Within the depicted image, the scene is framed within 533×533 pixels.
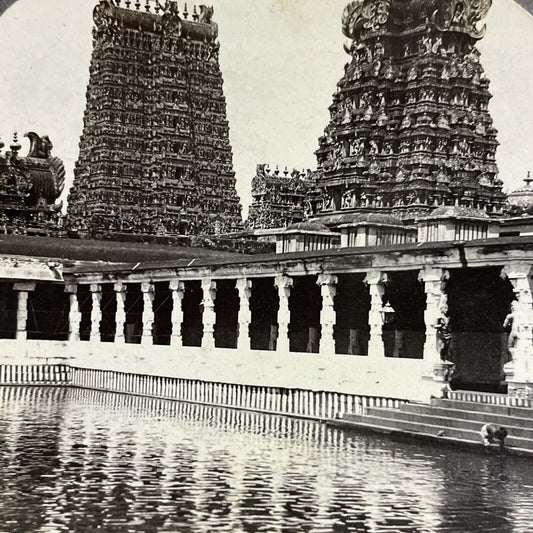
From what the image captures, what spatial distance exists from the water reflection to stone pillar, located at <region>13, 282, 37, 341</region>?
10.5m

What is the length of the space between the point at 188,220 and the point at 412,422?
165ft

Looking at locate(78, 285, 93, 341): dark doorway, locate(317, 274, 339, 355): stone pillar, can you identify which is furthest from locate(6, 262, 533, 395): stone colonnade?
locate(78, 285, 93, 341): dark doorway

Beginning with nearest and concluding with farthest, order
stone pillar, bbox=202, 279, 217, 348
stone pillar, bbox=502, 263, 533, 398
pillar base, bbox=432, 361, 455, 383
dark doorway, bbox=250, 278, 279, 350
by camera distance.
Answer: stone pillar, bbox=502, 263, 533, 398 → pillar base, bbox=432, 361, 455, 383 → stone pillar, bbox=202, 279, 217, 348 → dark doorway, bbox=250, 278, 279, 350

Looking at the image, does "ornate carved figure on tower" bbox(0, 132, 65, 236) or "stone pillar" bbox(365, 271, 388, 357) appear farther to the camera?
"ornate carved figure on tower" bbox(0, 132, 65, 236)

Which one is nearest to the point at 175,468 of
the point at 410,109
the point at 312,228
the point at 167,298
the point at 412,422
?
the point at 412,422

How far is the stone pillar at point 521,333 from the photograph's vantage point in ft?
61.0

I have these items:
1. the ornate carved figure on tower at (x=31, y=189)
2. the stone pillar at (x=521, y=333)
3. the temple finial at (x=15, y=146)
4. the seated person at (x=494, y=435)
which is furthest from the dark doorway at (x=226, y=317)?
the temple finial at (x=15, y=146)

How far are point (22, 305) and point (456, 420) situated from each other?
1726cm

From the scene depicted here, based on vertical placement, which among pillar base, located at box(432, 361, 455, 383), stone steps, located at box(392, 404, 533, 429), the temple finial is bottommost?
stone steps, located at box(392, 404, 533, 429)

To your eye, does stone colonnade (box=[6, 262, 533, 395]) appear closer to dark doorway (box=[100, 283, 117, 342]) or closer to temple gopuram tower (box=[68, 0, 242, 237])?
dark doorway (box=[100, 283, 117, 342])

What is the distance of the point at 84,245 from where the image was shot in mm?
39812

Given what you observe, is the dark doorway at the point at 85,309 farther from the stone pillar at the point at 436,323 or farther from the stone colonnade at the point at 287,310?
the stone pillar at the point at 436,323

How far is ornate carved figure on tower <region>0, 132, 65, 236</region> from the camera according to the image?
153 ft

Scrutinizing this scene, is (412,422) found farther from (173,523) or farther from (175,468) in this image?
(173,523)
